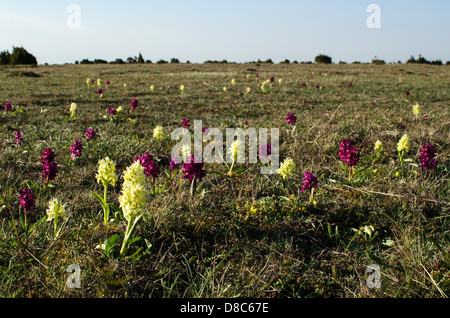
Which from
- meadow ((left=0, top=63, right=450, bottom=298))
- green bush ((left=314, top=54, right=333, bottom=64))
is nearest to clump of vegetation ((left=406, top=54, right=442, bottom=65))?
green bush ((left=314, top=54, right=333, bottom=64))

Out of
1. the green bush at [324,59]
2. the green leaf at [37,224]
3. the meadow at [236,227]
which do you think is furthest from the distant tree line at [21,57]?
the green leaf at [37,224]

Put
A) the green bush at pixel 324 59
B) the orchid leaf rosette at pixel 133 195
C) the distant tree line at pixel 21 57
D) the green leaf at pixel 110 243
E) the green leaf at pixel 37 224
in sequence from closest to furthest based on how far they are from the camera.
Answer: the orchid leaf rosette at pixel 133 195 < the green leaf at pixel 110 243 < the green leaf at pixel 37 224 < the distant tree line at pixel 21 57 < the green bush at pixel 324 59

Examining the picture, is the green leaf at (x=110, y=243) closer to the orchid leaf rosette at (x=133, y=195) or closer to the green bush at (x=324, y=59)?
the orchid leaf rosette at (x=133, y=195)

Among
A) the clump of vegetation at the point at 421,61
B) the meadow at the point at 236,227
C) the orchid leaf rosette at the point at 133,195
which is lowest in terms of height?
the meadow at the point at 236,227

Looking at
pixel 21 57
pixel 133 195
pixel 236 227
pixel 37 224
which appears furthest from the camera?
pixel 21 57

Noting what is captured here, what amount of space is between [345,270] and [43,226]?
2403 mm

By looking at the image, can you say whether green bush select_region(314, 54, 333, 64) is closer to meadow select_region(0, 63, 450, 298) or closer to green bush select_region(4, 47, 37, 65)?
green bush select_region(4, 47, 37, 65)

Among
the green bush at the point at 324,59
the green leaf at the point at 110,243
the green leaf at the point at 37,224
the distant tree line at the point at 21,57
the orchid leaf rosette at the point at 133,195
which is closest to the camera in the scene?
the orchid leaf rosette at the point at 133,195

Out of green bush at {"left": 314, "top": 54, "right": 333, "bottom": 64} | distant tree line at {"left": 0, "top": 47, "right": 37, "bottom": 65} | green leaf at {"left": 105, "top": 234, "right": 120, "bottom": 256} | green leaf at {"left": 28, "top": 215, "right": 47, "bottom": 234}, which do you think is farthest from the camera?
green bush at {"left": 314, "top": 54, "right": 333, "bottom": 64}

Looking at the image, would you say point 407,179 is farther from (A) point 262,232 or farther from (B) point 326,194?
(A) point 262,232

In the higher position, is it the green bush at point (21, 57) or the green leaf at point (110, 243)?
the green bush at point (21, 57)

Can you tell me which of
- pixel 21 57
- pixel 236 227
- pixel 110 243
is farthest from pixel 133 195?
pixel 21 57

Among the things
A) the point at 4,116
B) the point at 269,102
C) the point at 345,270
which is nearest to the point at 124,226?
the point at 345,270

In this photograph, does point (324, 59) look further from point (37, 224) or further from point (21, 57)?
point (37, 224)
